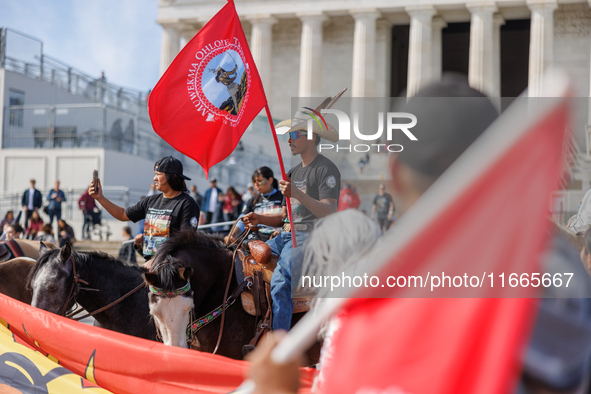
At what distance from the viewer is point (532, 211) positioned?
4.20 ft

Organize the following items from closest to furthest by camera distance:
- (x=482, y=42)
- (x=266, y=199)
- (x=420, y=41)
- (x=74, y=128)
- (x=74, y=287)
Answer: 1. (x=74, y=287)
2. (x=266, y=199)
3. (x=74, y=128)
4. (x=482, y=42)
5. (x=420, y=41)

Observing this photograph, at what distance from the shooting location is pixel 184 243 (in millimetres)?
4836

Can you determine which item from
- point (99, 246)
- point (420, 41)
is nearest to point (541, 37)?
point (420, 41)

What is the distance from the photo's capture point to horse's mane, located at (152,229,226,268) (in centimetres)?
466

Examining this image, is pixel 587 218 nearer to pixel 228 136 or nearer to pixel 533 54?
pixel 228 136

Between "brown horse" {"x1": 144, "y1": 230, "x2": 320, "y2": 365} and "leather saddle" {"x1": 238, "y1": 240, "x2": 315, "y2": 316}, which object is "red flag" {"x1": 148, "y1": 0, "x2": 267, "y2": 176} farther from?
"leather saddle" {"x1": 238, "y1": 240, "x2": 315, "y2": 316}

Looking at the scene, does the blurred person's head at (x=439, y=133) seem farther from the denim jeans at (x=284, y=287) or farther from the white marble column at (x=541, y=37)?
the white marble column at (x=541, y=37)

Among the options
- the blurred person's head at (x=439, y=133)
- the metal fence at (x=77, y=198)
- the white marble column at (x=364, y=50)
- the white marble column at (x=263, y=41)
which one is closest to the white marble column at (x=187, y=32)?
the white marble column at (x=263, y=41)

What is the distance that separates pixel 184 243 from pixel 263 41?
1400 inches

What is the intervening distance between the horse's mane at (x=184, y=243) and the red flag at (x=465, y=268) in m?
3.45

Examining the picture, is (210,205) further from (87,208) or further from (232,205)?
(87,208)

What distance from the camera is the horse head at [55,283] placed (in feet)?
16.5

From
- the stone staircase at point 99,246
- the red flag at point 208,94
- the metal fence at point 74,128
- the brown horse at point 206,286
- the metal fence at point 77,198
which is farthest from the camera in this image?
the metal fence at point 74,128

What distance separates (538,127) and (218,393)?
2902mm
